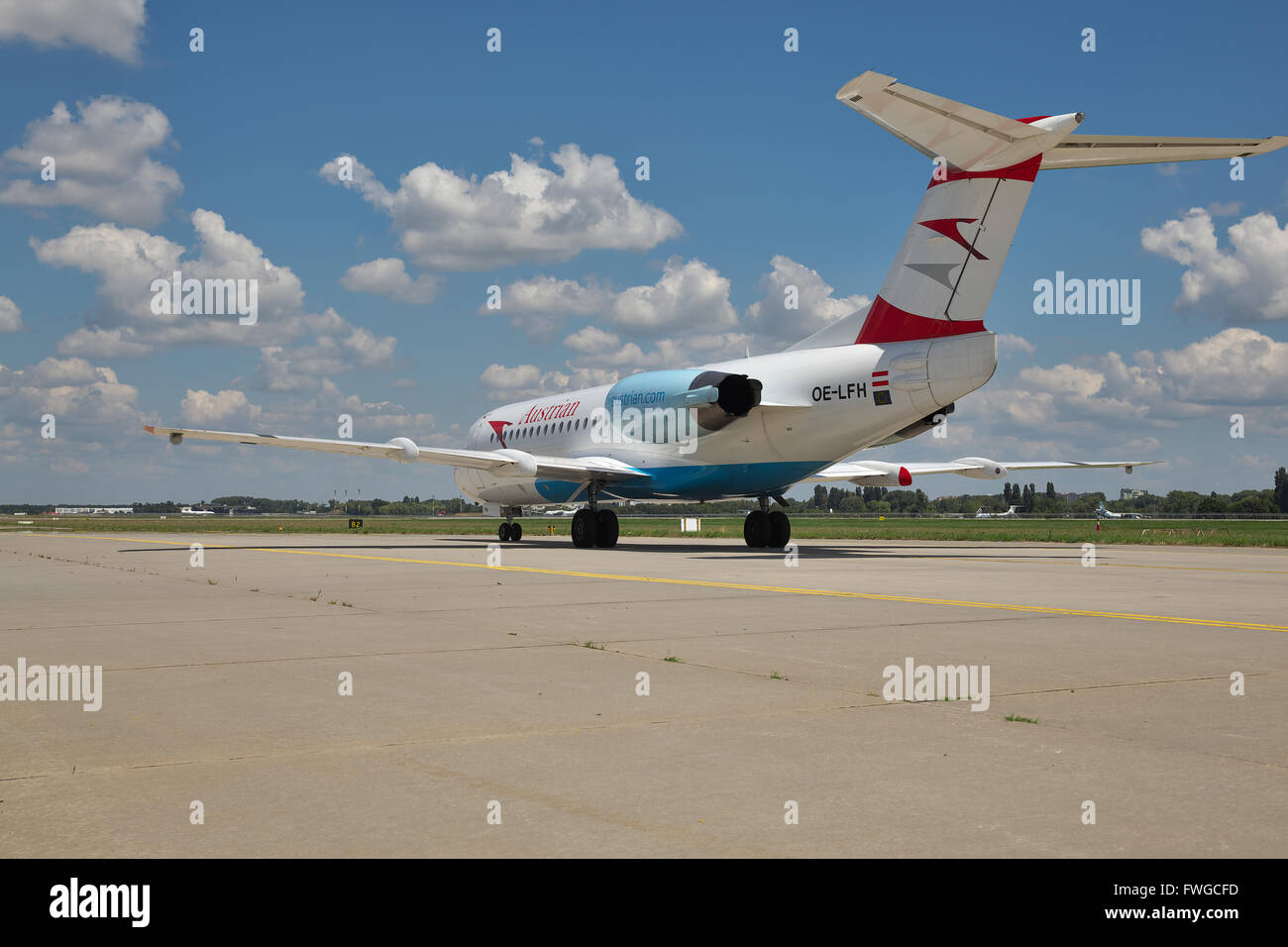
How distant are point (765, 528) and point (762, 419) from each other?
4316mm

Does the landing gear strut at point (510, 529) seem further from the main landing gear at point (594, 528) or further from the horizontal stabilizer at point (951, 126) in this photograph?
the horizontal stabilizer at point (951, 126)

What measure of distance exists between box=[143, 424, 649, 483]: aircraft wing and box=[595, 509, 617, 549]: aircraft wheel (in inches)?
43.4

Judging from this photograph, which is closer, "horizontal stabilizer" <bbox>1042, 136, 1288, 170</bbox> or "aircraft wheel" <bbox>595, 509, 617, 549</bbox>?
"horizontal stabilizer" <bbox>1042, 136, 1288, 170</bbox>

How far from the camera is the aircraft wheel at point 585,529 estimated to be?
1256 inches

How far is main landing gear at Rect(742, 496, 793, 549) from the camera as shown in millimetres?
30312

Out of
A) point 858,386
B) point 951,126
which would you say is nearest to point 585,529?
point 858,386

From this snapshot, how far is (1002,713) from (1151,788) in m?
1.78

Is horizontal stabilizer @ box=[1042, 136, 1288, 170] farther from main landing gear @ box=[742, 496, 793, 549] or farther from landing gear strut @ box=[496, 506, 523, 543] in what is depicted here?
landing gear strut @ box=[496, 506, 523, 543]

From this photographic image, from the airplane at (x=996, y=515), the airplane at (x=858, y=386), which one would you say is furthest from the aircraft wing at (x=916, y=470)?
the airplane at (x=996, y=515)

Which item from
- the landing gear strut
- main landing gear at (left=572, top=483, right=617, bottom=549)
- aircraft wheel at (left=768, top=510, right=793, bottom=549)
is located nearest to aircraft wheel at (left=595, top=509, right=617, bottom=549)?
main landing gear at (left=572, top=483, right=617, bottom=549)

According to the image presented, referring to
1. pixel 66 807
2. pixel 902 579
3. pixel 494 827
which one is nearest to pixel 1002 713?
pixel 494 827

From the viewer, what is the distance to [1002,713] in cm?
660

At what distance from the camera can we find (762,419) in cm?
2708
